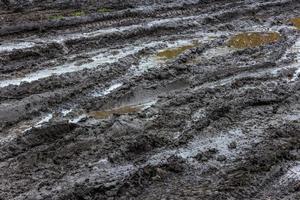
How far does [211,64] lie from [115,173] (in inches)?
226

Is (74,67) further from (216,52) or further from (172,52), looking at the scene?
(216,52)

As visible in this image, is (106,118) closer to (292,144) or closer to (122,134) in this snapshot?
(122,134)

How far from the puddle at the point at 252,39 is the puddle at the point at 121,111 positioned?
16.6 ft

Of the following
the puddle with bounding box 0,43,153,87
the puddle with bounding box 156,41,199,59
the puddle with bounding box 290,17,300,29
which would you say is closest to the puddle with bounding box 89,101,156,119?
the puddle with bounding box 0,43,153,87

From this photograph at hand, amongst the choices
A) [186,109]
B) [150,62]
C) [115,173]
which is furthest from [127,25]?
[115,173]

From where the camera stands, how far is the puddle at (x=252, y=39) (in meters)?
14.1

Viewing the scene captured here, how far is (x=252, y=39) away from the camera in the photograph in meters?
14.8

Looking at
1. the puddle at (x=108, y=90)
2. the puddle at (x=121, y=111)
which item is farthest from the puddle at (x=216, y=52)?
the puddle at (x=121, y=111)

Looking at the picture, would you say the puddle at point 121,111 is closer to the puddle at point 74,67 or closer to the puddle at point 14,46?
the puddle at point 74,67

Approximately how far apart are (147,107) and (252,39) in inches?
244

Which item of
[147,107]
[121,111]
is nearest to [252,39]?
[147,107]

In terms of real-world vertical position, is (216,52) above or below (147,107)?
below

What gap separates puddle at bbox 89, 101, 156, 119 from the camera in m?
9.25

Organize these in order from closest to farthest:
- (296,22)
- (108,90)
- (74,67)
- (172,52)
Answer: (108,90)
(74,67)
(172,52)
(296,22)
